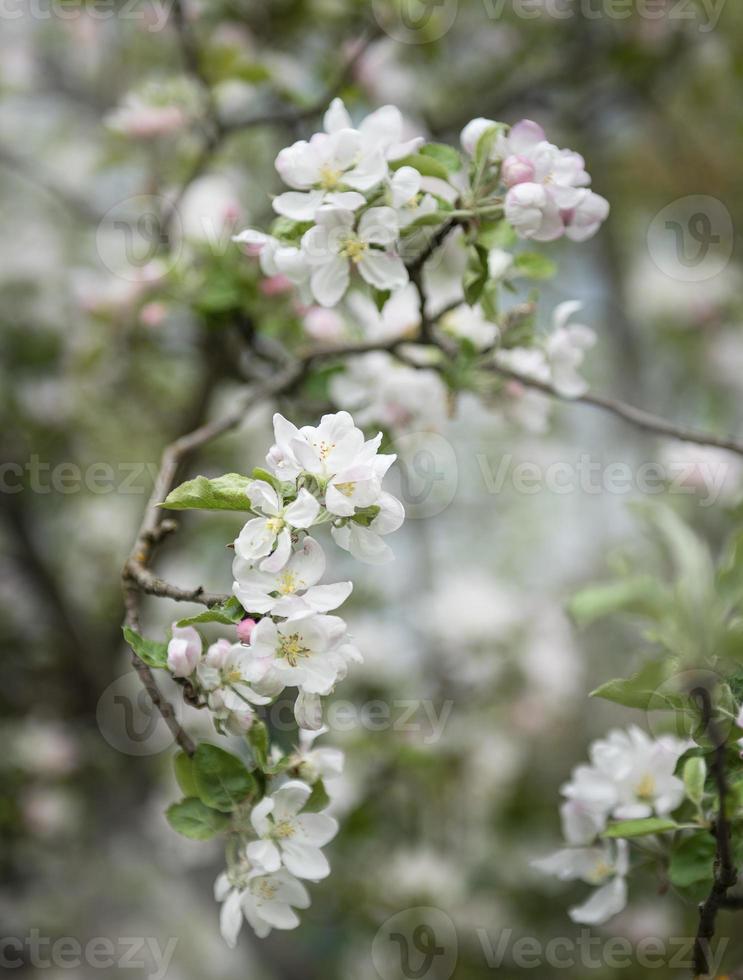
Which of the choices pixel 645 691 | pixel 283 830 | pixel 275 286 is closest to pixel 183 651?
pixel 283 830

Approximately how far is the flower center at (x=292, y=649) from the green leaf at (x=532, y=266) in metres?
0.45

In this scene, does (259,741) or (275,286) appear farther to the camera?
(275,286)

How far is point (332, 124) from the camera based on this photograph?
76 cm

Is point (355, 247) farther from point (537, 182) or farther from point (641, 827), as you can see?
point (641, 827)

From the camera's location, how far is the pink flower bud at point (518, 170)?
0.72 metres

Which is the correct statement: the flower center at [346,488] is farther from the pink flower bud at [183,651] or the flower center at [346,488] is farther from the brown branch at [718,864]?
the brown branch at [718,864]

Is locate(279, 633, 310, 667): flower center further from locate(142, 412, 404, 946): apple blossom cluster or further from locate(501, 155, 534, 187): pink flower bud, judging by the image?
locate(501, 155, 534, 187): pink flower bud

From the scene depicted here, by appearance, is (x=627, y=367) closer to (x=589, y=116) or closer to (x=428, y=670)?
(x=589, y=116)

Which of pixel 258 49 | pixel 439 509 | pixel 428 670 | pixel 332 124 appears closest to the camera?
pixel 332 124

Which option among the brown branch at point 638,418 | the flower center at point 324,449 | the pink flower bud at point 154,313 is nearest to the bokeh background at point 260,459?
the pink flower bud at point 154,313

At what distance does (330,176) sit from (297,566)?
1.00 feet

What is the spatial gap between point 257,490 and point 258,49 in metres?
1.21

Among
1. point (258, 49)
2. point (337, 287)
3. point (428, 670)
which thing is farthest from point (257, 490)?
point (428, 670)

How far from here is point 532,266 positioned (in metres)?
0.90
